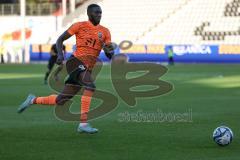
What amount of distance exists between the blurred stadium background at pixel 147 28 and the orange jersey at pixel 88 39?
42519mm

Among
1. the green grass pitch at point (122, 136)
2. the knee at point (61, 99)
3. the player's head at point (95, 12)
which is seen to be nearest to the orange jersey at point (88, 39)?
the player's head at point (95, 12)

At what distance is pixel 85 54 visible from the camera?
1195cm

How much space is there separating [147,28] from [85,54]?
50.1m

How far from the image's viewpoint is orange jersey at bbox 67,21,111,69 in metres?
11.9

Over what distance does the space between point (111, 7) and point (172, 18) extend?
716cm

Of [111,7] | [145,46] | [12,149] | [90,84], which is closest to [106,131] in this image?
[90,84]

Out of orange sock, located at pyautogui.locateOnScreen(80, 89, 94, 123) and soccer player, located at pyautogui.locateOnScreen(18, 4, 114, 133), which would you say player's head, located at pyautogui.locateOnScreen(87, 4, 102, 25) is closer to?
soccer player, located at pyautogui.locateOnScreen(18, 4, 114, 133)

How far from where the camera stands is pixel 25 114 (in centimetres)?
1521

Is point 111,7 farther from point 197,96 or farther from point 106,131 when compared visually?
point 106,131

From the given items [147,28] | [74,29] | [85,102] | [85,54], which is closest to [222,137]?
[85,102]

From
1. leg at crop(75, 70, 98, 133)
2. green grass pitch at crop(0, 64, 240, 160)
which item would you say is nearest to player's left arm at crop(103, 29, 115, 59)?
leg at crop(75, 70, 98, 133)

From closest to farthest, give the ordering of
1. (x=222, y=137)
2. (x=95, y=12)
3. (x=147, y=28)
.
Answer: (x=222, y=137), (x=95, y=12), (x=147, y=28)

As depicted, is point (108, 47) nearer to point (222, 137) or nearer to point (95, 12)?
point (95, 12)

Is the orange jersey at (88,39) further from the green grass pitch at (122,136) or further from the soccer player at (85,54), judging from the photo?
the green grass pitch at (122,136)
